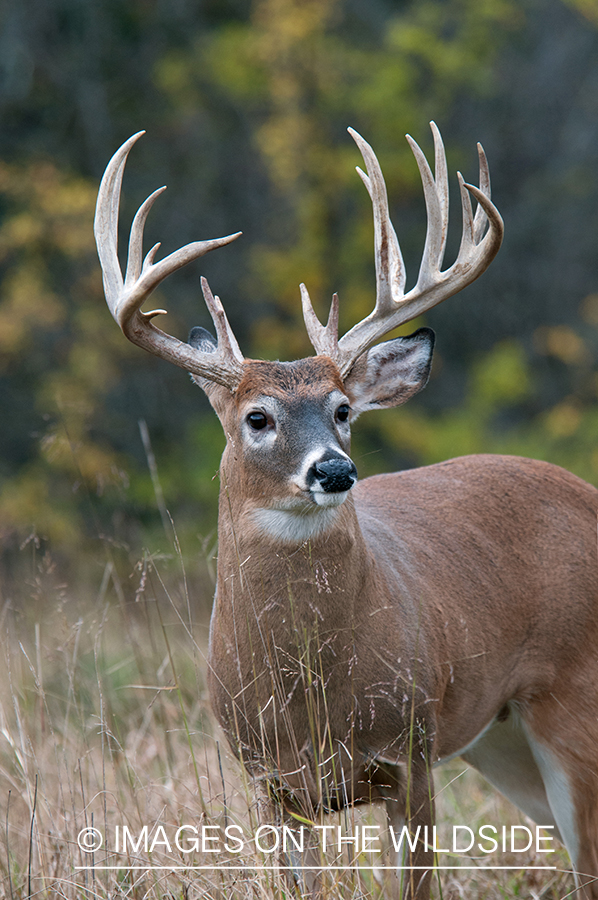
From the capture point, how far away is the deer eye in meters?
3.38

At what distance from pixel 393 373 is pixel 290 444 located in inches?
30.1

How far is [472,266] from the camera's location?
376 centimetres

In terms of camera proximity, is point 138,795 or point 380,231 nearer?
point 380,231

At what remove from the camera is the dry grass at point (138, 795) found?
3.13 metres

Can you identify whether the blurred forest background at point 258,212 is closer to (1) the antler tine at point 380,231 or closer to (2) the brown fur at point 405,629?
(2) the brown fur at point 405,629

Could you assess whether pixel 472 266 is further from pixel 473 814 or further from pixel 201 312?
pixel 201 312

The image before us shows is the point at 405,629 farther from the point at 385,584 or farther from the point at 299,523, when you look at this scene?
the point at 299,523

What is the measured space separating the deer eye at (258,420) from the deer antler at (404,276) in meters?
0.41

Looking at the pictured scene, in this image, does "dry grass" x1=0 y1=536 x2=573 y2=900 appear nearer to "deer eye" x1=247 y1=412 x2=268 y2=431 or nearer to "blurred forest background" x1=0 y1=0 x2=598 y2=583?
"deer eye" x1=247 y1=412 x2=268 y2=431

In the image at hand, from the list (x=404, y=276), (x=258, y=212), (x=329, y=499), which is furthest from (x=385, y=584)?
(x=258, y=212)

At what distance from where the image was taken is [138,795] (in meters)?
4.11

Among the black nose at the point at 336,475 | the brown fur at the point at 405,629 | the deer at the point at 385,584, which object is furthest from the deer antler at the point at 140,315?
the black nose at the point at 336,475

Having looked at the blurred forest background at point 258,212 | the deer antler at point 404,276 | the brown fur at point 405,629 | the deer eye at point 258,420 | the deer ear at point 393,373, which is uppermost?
the blurred forest background at point 258,212

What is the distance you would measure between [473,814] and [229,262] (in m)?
9.94
